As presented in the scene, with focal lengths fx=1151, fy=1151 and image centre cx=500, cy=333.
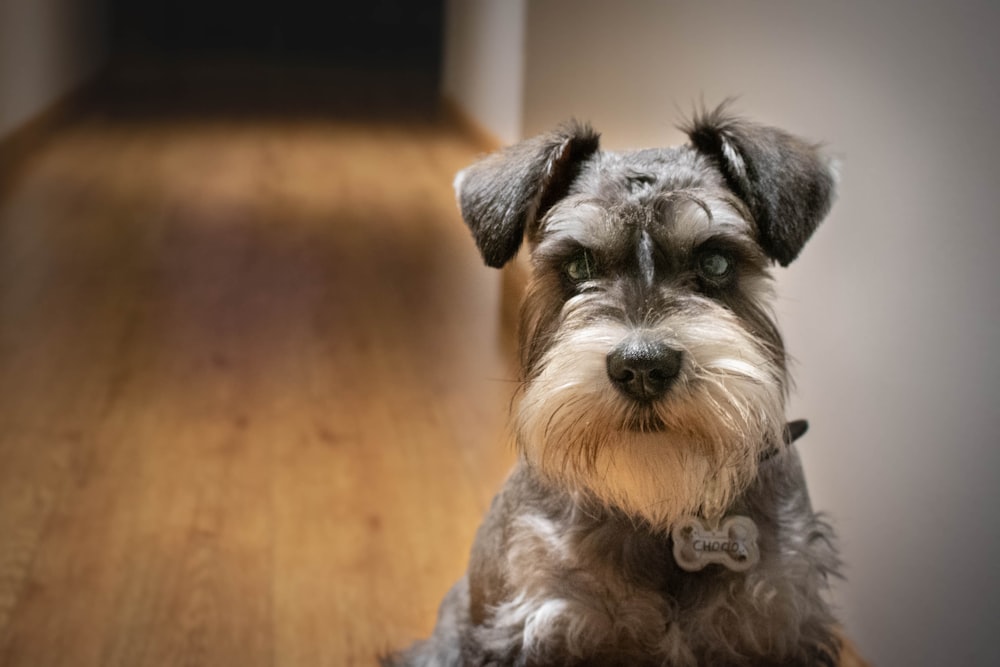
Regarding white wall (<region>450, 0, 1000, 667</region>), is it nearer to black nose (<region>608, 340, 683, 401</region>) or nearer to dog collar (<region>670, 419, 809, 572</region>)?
dog collar (<region>670, 419, 809, 572</region>)

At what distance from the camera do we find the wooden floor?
2.64 meters

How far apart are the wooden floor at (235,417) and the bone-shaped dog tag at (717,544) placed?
3.10ft

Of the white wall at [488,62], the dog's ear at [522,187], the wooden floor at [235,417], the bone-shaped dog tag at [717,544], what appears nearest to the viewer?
the bone-shaped dog tag at [717,544]

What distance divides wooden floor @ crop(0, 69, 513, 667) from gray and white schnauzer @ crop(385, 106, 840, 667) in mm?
827

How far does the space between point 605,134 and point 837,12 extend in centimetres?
135

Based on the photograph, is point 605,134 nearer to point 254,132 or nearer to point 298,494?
Answer: point 298,494

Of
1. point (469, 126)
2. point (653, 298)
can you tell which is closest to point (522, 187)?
point (653, 298)

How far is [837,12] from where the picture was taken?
238 cm

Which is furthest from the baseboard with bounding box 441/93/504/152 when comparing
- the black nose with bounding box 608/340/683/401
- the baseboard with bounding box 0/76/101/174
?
the black nose with bounding box 608/340/683/401

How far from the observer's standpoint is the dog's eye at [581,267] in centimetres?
186

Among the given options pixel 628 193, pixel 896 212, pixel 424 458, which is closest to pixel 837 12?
pixel 896 212

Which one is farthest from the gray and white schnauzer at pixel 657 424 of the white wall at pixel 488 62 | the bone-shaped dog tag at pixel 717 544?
the white wall at pixel 488 62

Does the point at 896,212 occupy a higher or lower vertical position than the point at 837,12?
lower

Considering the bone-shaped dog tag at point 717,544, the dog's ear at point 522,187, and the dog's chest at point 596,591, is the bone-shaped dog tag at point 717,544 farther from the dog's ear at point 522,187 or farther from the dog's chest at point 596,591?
the dog's ear at point 522,187
